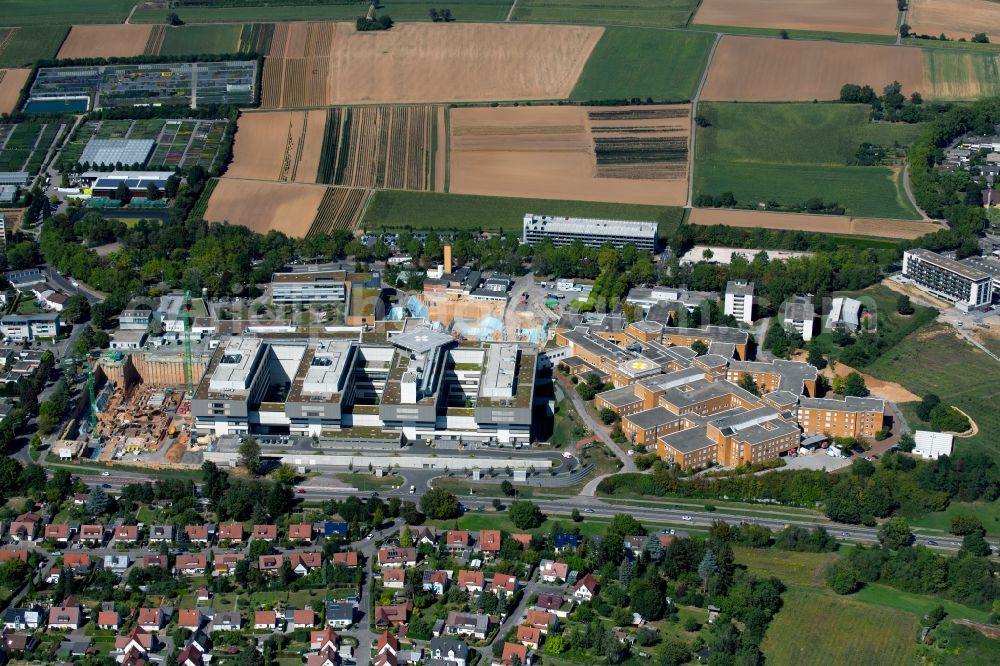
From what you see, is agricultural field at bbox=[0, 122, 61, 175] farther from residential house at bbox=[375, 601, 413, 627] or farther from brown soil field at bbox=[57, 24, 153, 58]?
residential house at bbox=[375, 601, 413, 627]

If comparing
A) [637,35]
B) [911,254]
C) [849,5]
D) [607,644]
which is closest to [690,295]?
[911,254]

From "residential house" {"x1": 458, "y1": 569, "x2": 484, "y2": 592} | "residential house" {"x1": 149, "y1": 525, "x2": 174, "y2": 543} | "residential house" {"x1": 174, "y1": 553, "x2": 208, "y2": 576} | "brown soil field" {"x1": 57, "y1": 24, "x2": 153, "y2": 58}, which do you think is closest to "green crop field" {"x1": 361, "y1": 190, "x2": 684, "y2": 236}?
"brown soil field" {"x1": 57, "y1": 24, "x2": 153, "y2": 58}

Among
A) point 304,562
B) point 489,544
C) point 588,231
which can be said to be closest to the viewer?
point 304,562

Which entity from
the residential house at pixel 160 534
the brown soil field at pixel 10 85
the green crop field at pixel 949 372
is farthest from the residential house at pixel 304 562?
the brown soil field at pixel 10 85

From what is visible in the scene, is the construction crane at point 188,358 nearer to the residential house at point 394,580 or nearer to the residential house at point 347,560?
the residential house at point 347,560

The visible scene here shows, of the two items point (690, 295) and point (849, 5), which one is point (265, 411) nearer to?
point (690, 295)

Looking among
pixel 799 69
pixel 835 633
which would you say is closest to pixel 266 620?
pixel 835 633

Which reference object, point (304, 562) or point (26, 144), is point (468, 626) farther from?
point (26, 144)
